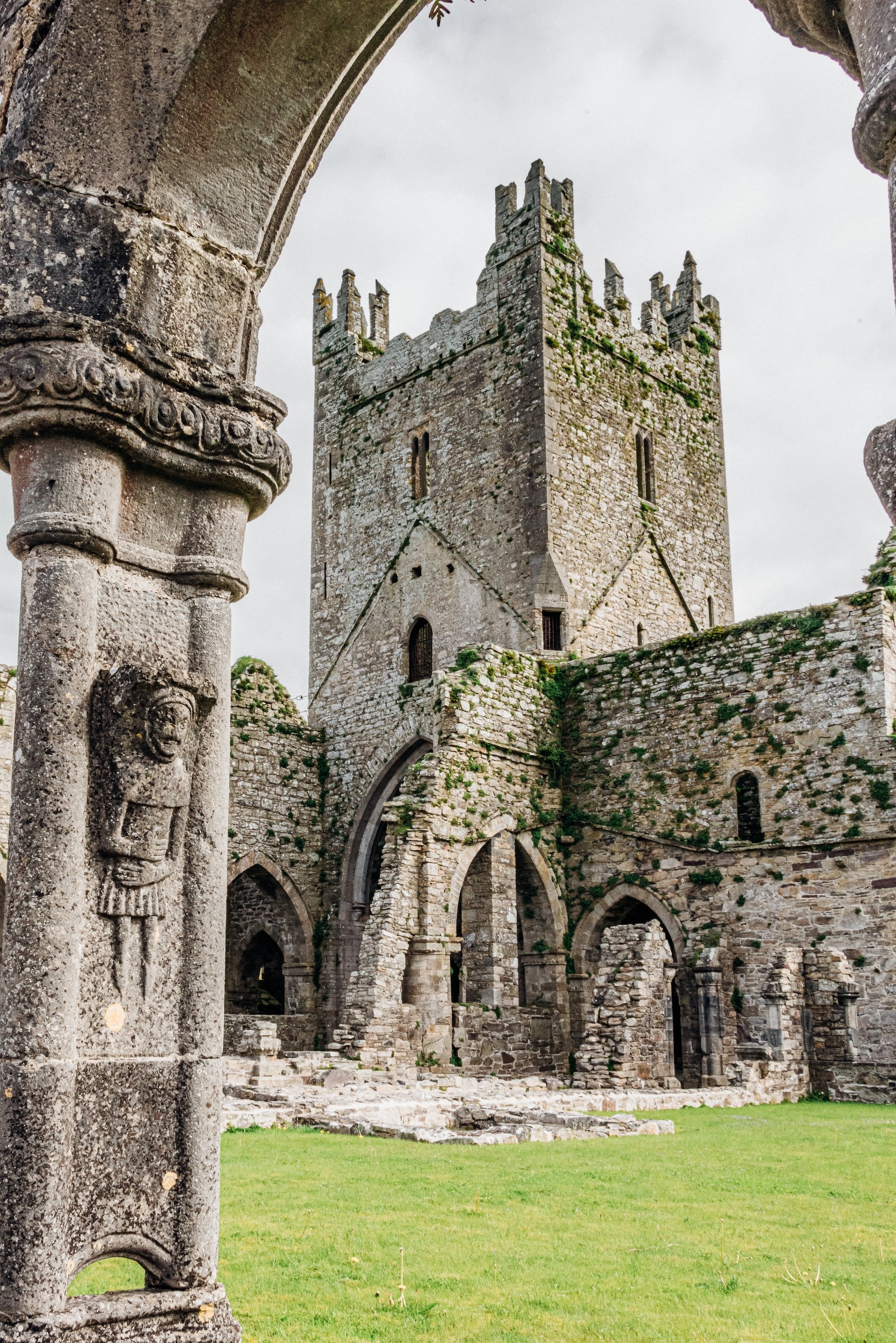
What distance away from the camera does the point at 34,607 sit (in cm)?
327

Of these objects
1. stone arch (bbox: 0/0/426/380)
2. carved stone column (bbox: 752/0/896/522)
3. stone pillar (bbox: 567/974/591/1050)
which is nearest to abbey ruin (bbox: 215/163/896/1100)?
stone pillar (bbox: 567/974/591/1050)

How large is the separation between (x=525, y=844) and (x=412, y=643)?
7219 millimetres

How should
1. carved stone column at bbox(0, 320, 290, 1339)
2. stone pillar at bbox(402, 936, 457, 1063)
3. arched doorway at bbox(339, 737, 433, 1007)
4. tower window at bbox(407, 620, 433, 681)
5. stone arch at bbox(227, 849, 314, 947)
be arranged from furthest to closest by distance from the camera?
tower window at bbox(407, 620, 433, 681) → arched doorway at bbox(339, 737, 433, 1007) → stone arch at bbox(227, 849, 314, 947) → stone pillar at bbox(402, 936, 457, 1063) → carved stone column at bbox(0, 320, 290, 1339)

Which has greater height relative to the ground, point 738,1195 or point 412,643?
point 412,643

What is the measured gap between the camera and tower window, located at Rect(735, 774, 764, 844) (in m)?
15.9

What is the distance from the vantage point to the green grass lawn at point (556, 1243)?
4.16 metres

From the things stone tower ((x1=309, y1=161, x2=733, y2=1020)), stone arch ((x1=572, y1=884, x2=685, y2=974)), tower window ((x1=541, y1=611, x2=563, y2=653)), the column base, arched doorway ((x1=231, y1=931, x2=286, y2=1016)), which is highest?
stone tower ((x1=309, y1=161, x2=733, y2=1020))

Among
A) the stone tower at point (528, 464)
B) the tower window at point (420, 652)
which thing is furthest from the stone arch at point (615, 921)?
the tower window at point (420, 652)

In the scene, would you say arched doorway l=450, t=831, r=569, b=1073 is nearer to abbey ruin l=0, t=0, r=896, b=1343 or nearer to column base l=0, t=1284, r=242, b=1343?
abbey ruin l=0, t=0, r=896, b=1343

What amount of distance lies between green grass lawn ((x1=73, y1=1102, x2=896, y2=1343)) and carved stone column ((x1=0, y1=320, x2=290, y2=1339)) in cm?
112

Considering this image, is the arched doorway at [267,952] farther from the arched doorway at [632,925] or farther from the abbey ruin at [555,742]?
the arched doorway at [632,925]

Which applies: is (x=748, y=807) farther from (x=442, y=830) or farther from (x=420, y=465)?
(x=420, y=465)

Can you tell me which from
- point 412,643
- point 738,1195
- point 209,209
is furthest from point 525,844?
point 209,209

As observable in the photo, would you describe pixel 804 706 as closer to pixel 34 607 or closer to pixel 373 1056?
pixel 373 1056
